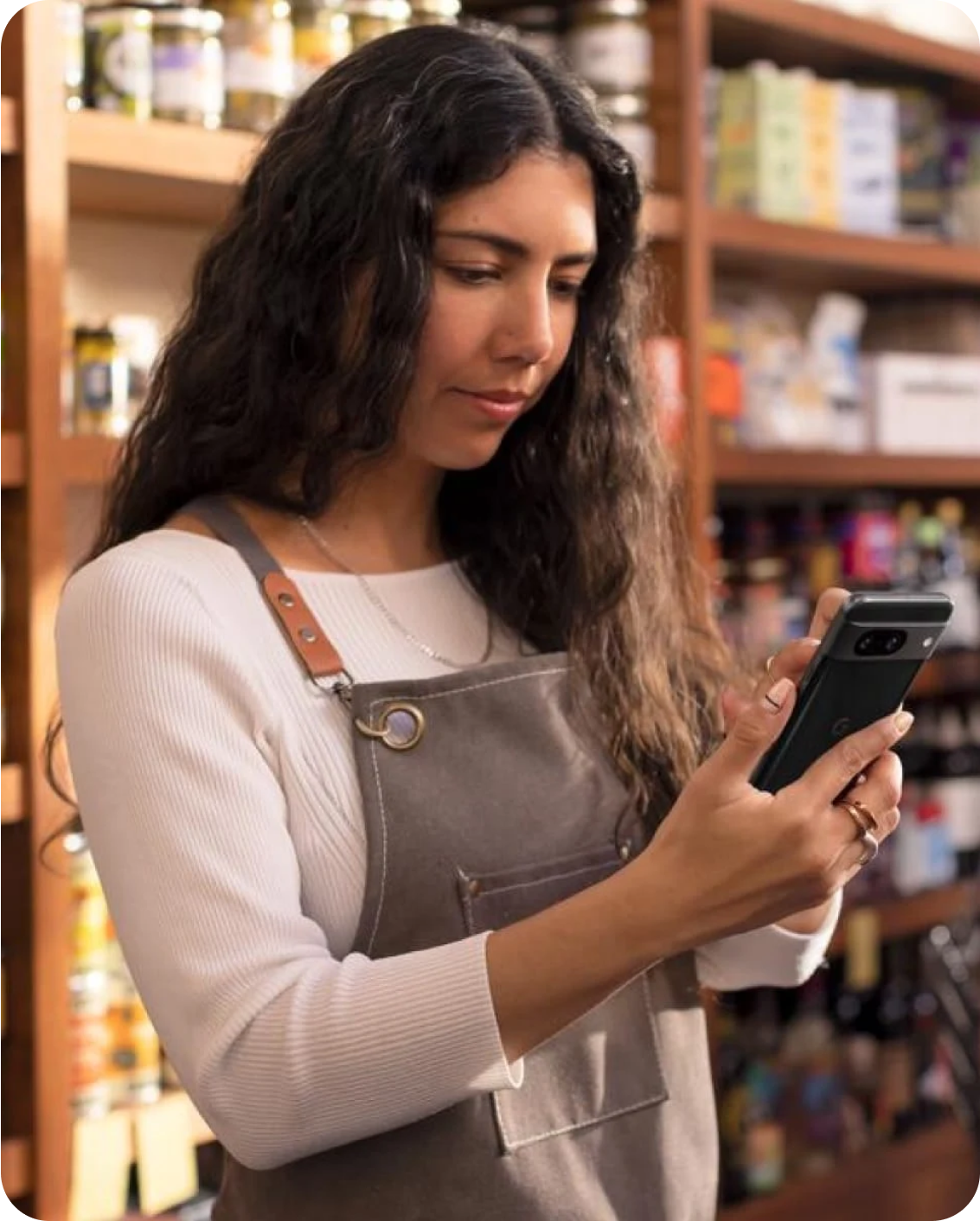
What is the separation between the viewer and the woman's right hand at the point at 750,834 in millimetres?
1191

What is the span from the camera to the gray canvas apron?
Answer: 1366mm

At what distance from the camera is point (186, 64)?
2.28m

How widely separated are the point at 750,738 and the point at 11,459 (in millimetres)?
1163

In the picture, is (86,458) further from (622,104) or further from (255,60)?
(622,104)

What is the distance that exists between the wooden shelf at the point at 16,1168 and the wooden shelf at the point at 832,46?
1.83 m

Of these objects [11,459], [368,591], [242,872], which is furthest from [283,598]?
[11,459]

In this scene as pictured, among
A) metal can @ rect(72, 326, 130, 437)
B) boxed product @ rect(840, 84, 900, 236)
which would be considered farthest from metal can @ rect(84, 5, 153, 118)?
boxed product @ rect(840, 84, 900, 236)

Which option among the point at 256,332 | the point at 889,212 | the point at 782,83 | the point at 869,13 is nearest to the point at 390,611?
the point at 256,332

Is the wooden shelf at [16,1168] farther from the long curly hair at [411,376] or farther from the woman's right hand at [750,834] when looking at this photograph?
the woman's right hand at [750,834]

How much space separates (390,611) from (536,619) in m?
0.16

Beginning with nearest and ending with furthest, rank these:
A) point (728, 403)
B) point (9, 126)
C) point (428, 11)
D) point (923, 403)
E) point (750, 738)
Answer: point (750, 738)
point (9, 126)
point (428, 11)
point (728, 403)
point (923, 403)

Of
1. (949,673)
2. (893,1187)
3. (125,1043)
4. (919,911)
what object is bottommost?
(893,1187)

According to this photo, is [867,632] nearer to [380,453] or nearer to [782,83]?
[380,453]

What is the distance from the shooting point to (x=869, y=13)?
3.60m
